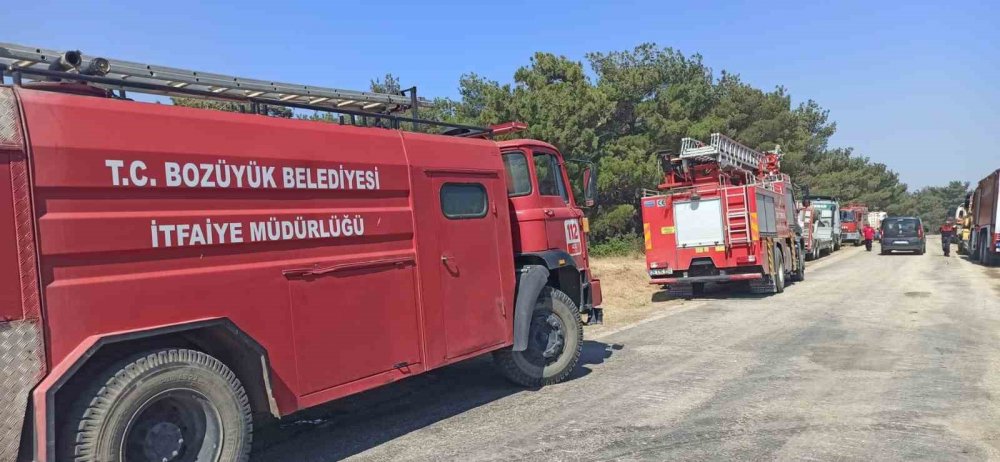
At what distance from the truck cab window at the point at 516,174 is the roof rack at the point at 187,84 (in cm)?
41

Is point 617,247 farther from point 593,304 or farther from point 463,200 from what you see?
point 463,200

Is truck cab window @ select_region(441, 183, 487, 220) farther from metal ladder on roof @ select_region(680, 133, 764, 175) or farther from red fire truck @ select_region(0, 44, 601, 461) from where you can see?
metal ladder on roof @ select_region(680, 133, 764, 175)

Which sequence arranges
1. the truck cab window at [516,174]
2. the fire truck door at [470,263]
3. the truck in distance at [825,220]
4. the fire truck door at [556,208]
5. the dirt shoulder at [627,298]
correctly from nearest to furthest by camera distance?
the fire truck door at [470,263]
the truck cab window at [516,174]
the fire truck door at [556,208]
the dirt shoulder at [627,298]
the truck in distance at [825,220]

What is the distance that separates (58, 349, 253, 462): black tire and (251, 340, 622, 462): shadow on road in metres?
1.03

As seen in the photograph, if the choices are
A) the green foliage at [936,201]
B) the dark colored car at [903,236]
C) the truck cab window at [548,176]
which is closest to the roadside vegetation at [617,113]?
the dark colored car at [903,236]

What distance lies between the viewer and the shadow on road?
17.0 feet

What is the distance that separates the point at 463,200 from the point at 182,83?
2.51 m

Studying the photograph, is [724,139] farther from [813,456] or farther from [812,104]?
[812,104]

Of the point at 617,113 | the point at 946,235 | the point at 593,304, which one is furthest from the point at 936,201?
the point at 593,304

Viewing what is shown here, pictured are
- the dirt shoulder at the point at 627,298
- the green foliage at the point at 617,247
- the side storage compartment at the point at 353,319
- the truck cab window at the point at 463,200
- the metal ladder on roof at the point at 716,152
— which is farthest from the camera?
the green foliage at the point at 617,247

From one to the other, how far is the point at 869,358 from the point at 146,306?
7.87m

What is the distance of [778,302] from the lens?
13836 mm

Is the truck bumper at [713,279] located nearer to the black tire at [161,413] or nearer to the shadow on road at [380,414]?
the shadow on road at [380,414]

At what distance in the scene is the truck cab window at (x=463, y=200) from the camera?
5836 mm
